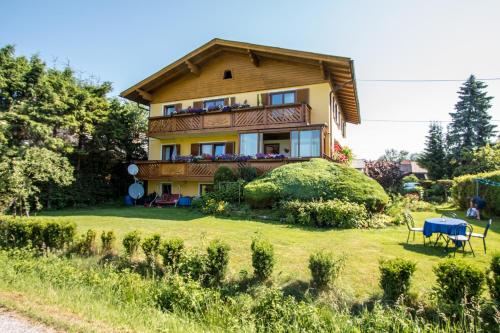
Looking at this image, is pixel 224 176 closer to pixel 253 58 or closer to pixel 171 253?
pixel 253 58

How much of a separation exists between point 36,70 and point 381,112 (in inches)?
1141

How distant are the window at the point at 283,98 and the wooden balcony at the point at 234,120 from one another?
1503 mm

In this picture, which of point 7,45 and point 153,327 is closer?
point 153,327

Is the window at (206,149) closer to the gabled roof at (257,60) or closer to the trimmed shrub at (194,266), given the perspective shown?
the gabled roof at (257,60)

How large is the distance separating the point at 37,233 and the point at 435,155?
116 ft

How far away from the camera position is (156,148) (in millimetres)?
21438

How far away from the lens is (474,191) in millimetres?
15023

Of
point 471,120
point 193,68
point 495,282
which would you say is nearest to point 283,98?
point 193,68

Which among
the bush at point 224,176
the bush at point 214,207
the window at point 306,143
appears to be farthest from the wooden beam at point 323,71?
the bush at point 214,207

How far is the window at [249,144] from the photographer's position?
17312 mm

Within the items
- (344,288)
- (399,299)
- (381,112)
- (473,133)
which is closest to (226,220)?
(344,288)

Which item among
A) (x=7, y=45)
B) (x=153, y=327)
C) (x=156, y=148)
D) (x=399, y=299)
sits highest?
→ (x=7, y=45)

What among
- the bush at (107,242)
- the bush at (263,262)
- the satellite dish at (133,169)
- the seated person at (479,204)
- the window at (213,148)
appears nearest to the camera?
the bush at (263,262)

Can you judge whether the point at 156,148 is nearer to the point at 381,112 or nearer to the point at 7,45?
the point at 7,45
